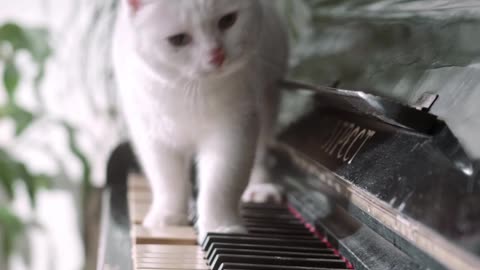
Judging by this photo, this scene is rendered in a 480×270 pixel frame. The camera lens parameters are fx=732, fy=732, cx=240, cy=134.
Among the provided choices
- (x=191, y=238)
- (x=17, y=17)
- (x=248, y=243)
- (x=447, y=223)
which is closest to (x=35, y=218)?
(x=17, y=17)

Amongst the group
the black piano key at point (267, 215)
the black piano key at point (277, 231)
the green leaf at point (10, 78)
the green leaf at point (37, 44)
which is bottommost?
the black piano key at point (277, 231)

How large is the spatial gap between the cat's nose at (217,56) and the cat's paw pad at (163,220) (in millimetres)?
256

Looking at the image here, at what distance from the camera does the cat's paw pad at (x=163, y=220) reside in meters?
1.10

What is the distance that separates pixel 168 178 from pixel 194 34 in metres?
0.28

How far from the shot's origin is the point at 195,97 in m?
1.11

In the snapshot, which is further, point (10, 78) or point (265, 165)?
point (10, 78)

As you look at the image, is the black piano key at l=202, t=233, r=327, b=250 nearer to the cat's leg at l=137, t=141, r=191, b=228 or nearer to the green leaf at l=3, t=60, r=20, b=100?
the cat's leg at l=137, t=141, r=191, b=228

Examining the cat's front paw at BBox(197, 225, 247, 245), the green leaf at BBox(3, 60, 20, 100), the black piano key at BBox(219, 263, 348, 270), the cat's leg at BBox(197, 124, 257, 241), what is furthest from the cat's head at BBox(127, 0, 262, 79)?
the green leaf at BBox(3, 60, 20, 100)

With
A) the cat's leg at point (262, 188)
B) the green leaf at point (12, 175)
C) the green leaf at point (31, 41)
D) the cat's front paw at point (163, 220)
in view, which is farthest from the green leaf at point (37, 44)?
the cat's front paw at point (163, 220)

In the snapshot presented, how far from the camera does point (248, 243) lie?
92 cm

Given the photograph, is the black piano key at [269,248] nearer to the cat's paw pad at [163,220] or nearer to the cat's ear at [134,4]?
the cat's paw pad at [163,220]

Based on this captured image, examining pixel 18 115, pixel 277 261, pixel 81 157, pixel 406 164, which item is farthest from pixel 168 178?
pixel 18 115

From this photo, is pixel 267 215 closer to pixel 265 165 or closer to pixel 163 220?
pixel 163 220

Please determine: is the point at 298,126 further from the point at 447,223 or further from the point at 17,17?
the point at 17,17
